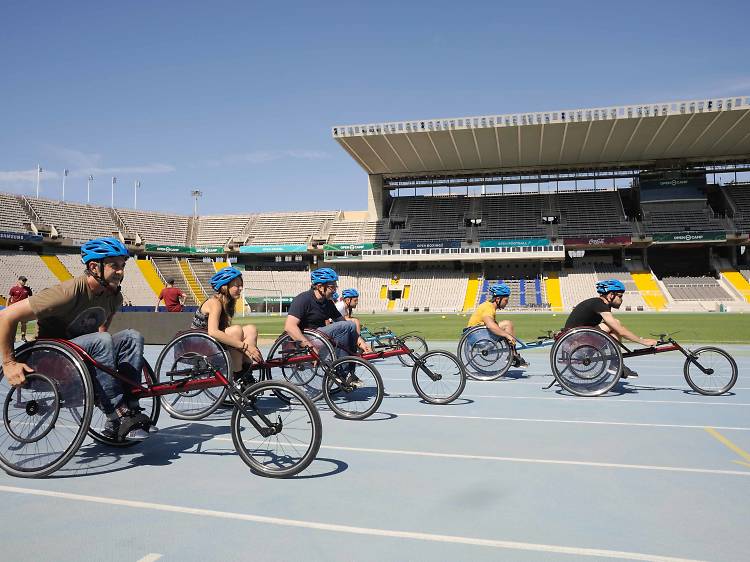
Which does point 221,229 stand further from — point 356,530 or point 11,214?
point 356,530

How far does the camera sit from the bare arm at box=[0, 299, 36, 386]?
3.96 m

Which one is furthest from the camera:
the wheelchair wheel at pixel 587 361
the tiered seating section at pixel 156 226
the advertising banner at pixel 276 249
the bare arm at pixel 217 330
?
the tiered seating section at pixel 156 226

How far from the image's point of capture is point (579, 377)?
7633 mm

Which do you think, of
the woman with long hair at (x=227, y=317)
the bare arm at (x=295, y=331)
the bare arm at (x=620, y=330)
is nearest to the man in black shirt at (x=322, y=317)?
the bare arm at (x=295, y=331)

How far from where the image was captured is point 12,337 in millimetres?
4035

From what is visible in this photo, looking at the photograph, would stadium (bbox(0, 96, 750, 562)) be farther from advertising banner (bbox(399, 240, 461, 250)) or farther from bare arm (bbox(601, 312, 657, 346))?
advertising banner (bbox(399, 240, 461, 250))

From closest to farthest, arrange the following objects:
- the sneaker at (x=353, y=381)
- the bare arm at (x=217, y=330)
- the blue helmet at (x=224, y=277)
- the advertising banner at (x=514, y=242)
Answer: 1. the bare arm at (x=217, y=330)
2. the blue helmet at (x=224, y=277)
3. the sneaker at (x=353, y=381)
4. the advertising banner at (x=514, y=242)

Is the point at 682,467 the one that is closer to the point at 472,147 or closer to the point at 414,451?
the point at 414,451

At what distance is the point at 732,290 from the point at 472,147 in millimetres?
22933

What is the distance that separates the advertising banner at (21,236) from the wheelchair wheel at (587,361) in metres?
51.8

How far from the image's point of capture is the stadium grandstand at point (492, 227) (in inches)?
1738

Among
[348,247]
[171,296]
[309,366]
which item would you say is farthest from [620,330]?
[348,247]

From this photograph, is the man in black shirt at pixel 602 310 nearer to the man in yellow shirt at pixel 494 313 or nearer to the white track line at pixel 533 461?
the man in yellow shirt at pixel 494 313

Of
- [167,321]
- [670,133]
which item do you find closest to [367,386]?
[167,321]
